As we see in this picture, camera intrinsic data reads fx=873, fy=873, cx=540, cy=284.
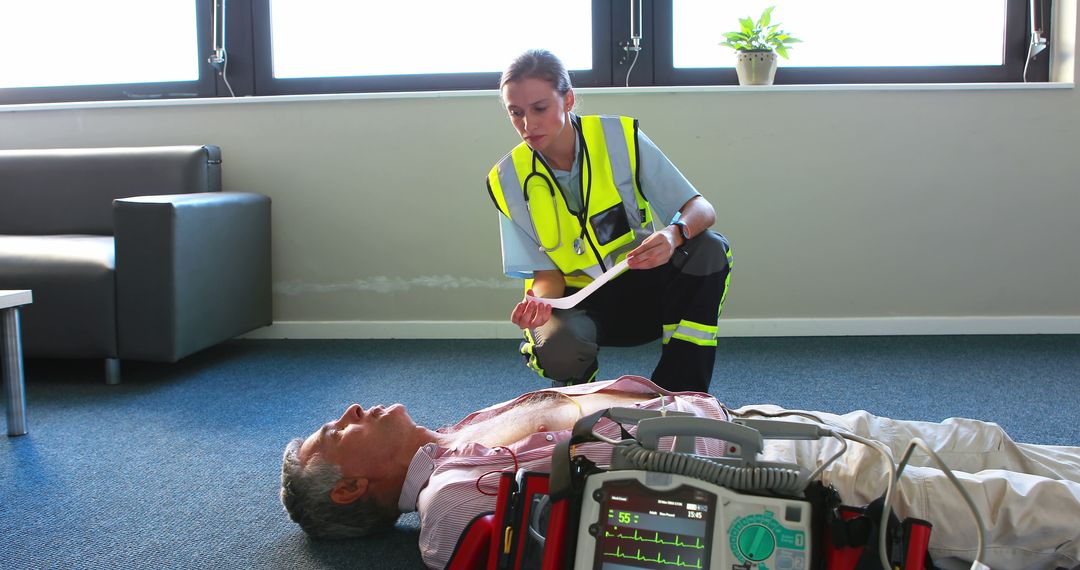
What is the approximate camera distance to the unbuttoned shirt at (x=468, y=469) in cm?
118

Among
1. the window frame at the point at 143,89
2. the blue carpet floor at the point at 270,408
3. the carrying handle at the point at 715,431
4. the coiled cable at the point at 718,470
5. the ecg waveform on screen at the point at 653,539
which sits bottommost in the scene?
the blue carpet floor at the point at 270,408

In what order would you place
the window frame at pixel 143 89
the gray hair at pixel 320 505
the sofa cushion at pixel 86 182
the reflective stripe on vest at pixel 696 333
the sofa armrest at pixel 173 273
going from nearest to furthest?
the gray hair at pixel 320 505 → the reflective stripe on vest at pixel 696 333 → the sofa armrest at pixel 173 273 → the sofa cushion at pixel 86 182 → the window frame at pixel 143 89

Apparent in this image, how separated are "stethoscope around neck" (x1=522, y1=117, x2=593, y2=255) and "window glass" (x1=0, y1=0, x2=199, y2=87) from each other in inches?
81.9

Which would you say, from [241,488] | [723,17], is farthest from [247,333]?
[723,17]

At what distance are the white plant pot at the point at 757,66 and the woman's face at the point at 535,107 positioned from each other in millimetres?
1511

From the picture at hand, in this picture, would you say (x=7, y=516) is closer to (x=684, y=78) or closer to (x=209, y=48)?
(x=209, y=48)

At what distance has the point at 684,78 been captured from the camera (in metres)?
3.35

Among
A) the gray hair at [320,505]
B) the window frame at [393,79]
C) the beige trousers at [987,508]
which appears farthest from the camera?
the window frame at [393,79]

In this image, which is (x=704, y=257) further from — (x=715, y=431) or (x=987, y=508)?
(x=715, y=431)

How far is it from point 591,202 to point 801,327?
5.17 feet

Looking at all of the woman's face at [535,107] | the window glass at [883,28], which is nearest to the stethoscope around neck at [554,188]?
the woman's face at [535,107]

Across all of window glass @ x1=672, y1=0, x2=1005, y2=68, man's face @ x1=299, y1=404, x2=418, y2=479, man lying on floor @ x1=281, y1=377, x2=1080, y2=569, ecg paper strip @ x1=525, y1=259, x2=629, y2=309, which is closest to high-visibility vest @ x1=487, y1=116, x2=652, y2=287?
ecg paper strip @ x1=525, y1=259, x2=629, y2=309

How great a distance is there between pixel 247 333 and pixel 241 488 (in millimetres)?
1779

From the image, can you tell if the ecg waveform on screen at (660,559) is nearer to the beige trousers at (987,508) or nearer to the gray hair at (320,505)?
the beige trousers at (987,508)
